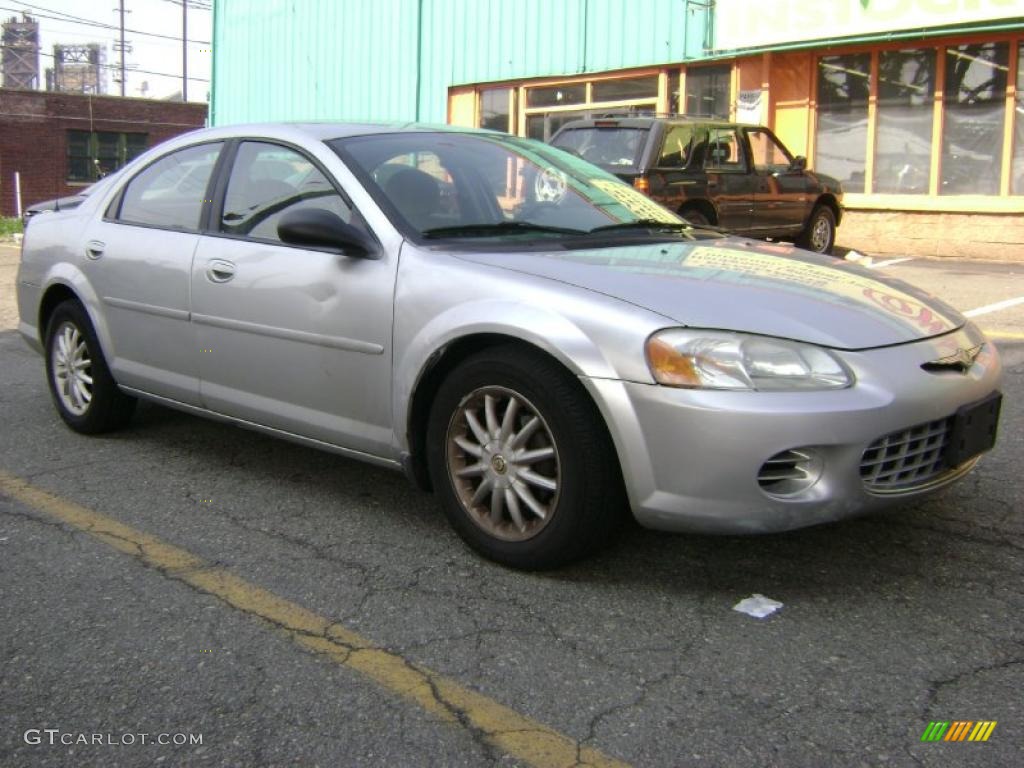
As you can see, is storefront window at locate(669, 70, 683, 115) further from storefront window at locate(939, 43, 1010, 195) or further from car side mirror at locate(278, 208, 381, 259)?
car side mirror at locate(278, 208, 381, 259)

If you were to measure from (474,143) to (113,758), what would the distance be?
292 centimetres

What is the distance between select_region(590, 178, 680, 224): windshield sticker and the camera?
468 cm

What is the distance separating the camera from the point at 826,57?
15.7 meters

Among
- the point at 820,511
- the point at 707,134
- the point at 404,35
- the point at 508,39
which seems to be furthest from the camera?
the point at 404,35

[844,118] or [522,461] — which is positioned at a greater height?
[844,118]

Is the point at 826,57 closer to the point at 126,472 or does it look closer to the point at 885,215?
the point at 885,215

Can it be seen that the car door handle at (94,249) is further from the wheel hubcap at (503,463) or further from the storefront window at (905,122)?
the storefront window at (905,122)

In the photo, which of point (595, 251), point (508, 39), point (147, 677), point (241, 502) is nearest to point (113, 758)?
point (147, 677)

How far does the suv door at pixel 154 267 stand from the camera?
4.69m

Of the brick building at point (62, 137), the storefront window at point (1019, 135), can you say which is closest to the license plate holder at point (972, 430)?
the storefront window at point (1019, 135)

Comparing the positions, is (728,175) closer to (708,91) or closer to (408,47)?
(708,91)

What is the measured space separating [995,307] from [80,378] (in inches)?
305

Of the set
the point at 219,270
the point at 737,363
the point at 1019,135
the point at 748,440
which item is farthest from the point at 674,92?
the point at 748,440

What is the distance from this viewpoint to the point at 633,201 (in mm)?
4797
